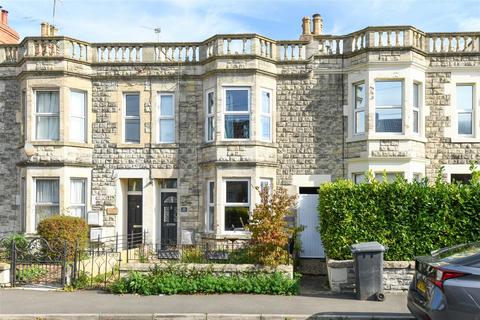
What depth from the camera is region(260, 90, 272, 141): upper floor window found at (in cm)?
1547

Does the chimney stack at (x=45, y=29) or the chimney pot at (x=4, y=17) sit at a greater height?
the chimney pot at (x=4, y=17)

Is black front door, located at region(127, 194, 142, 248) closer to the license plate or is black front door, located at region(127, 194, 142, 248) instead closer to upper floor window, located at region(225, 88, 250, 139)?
upper floor window, located at region(225, 88, 250, 139)

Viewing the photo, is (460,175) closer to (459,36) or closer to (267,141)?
(459,36)

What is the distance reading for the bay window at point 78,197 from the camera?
15727 mm

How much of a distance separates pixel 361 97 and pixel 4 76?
12.2 m

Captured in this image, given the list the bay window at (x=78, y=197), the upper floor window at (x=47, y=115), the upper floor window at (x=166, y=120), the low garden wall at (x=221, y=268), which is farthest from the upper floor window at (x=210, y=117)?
the low garden wall at (x=221, y=268)

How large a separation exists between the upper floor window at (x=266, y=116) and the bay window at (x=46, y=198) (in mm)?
6981

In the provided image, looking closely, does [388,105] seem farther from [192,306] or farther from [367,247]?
[192,306]

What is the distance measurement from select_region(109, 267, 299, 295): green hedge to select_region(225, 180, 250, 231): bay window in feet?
15.2

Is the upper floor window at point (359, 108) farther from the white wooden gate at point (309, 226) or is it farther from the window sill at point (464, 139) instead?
the window sill at point (464, 139)

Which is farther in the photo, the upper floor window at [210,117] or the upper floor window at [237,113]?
the upper floor window at [210,117]

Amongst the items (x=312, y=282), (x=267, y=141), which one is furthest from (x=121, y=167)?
(x=312, y=282)

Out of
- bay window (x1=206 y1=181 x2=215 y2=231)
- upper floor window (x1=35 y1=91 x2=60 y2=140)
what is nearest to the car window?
bay window (x1=206 y1=181 x2=215 y2=231)

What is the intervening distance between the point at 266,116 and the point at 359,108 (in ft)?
9.81
